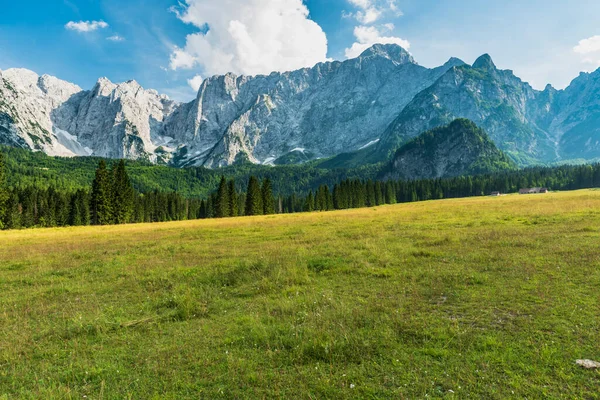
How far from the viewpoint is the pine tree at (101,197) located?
71.9 m

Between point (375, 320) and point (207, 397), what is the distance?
4.86 metres

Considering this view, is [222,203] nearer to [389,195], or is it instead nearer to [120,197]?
[120,197]

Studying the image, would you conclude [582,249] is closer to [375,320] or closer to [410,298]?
[410,298]

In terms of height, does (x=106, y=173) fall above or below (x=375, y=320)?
above

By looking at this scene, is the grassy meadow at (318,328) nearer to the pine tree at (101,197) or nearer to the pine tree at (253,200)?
the pine tree at (101,197)

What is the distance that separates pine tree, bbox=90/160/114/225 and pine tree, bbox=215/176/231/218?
102 ft

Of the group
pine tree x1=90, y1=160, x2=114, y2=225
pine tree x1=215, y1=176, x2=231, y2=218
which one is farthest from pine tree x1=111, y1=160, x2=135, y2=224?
pine tree x1=215, y1=176, x2=231, y2=218

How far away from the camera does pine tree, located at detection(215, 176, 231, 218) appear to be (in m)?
97.3

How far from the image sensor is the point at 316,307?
32.6 feet

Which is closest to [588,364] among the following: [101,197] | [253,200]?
[101,197]

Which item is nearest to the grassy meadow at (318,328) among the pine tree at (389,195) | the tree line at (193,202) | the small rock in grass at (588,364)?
the small rock in grass at (588,364)

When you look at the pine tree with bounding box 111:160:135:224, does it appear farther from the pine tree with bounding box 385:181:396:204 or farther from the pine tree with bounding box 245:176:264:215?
the pine tree with bounding box 385:181:396:204

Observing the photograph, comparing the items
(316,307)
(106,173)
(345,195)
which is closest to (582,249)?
(316,307)

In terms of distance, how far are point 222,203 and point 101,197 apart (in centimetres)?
3411
